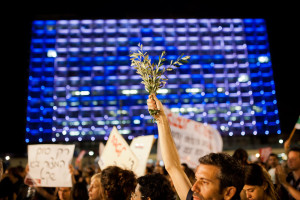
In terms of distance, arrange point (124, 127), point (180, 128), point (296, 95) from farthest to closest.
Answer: point (296, 95)
point (124, 127)
point (180, 128)

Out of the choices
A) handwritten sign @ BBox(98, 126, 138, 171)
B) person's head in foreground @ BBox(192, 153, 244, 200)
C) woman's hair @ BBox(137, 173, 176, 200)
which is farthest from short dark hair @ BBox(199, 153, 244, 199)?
handwritten sign @ BBox(98, 126, 138, 171)

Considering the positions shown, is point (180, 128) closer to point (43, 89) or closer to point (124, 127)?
point (124, 127)

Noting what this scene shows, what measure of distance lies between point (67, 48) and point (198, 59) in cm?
992

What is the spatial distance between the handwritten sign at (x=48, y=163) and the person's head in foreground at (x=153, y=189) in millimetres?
3542

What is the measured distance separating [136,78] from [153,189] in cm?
2070

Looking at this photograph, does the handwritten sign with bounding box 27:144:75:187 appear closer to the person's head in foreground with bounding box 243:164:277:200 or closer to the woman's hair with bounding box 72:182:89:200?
the woman's hair with bounding box 72:182:89:200

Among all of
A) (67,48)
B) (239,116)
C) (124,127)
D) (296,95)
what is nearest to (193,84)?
(239,116)

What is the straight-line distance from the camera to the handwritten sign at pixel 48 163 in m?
5.94

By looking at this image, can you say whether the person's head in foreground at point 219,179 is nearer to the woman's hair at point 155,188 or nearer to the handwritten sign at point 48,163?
the woman's hair at point 155,188

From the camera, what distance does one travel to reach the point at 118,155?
227 inches

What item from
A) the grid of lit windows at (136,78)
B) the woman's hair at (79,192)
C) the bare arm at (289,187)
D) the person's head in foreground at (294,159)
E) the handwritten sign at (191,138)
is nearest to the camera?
the bare arm at (289,187)

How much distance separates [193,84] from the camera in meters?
23.2

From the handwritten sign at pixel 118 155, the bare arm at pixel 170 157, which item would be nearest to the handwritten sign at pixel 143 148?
the handwritten sign at pixel 118 155

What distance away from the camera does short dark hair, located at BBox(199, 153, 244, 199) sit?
177 cm
